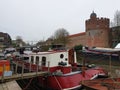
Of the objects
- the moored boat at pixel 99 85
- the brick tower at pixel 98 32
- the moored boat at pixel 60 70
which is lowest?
the moored boat at pixel 99 85

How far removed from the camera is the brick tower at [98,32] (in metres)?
49.1

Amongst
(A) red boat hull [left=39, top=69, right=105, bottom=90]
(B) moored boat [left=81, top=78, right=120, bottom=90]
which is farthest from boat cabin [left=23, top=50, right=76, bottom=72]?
(B) moored boat [left=81, top=78, right=120, bottom=90]

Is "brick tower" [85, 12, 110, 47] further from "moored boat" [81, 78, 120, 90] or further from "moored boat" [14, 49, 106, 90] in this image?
"moored boat" [81, 78, 120, 90]

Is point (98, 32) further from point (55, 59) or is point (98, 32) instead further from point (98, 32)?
point (55, 59)

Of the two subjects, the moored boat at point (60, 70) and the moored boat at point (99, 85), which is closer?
the moored boat at point (99, 85)

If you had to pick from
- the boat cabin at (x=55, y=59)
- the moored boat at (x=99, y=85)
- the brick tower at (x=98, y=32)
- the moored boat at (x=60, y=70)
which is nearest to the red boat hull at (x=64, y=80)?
the moored boat at (x=60, y=70)

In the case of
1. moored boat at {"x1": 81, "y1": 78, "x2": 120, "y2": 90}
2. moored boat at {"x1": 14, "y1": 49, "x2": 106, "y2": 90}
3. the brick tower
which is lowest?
moored boat at {"x1": 81, "y1": 78, "x2": 120, "y2": 90}

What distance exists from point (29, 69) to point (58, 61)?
8.99 feet

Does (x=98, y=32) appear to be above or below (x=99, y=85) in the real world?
above

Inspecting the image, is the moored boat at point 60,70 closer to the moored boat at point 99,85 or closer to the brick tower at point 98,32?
the moored boat at point 99,85

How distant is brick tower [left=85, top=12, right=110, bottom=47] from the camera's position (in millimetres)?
49094

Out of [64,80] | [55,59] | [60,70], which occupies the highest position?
[55,59]

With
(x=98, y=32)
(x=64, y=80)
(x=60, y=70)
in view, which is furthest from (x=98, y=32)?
(x=64, y=80)

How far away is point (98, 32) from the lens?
49625 mm
